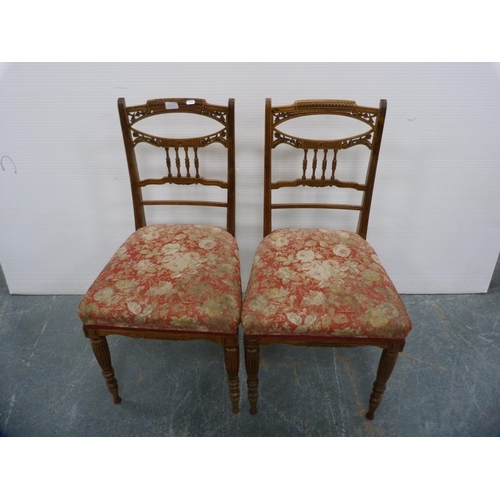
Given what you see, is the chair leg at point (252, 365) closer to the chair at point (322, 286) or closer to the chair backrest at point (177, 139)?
the chair at point (322, 286)

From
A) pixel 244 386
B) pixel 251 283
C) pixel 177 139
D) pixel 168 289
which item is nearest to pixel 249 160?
pixel 177 139

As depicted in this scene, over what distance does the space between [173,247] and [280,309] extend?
512mm

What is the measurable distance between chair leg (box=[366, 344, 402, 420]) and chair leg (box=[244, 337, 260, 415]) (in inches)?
17.2

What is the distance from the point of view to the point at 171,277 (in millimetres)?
1283

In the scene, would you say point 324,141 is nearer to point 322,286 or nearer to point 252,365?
point 322,286

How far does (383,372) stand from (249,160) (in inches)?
41.3

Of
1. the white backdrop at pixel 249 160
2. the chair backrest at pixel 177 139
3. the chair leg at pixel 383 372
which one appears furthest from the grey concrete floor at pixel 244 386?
the chair backrest at pixel 177 139

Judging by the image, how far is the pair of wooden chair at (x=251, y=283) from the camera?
3.87 feet

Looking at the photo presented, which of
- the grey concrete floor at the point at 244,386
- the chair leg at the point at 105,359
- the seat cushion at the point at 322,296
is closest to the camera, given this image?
the seat cushion at the point at 322,296

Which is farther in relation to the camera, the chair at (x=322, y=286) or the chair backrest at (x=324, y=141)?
the chair backrest at (x=324, y=141)

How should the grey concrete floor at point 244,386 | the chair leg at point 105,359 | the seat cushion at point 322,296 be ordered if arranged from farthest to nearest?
1. the grey concrete floor at point 244,386
2. the chair leg at point 105,359
3. the seat cushion at point 322,296

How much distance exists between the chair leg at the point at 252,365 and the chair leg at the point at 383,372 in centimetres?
44

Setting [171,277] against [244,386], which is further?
[244,386]

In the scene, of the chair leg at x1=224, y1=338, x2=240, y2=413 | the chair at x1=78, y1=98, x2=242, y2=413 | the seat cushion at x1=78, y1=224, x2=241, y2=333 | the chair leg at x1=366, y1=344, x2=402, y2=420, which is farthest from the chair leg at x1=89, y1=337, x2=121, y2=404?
the chair leg at x1=366, y1=344, x2=402, y2=420
